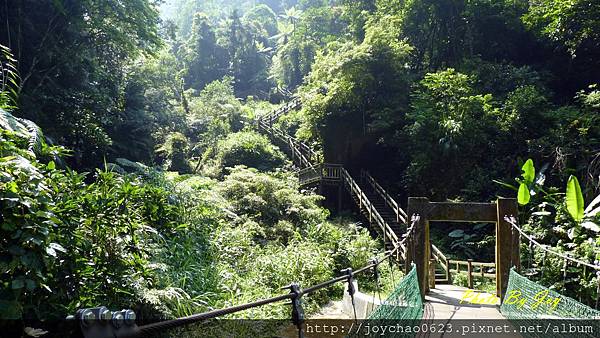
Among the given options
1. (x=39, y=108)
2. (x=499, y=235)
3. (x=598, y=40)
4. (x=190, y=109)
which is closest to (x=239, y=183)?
(x=39, y=108)

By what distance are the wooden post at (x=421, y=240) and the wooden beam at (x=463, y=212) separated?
12 centimetres

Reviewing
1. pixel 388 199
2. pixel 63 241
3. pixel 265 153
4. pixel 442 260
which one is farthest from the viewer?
pixel 265 153

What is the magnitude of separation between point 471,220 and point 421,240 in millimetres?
819

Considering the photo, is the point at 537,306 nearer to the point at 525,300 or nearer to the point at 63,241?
the point at 525,300

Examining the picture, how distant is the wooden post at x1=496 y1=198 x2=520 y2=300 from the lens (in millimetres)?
6043

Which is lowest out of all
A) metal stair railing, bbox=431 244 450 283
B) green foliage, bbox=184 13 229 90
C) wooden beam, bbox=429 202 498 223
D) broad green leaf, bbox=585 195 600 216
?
metal stair railing, bbox=431 244 450 283

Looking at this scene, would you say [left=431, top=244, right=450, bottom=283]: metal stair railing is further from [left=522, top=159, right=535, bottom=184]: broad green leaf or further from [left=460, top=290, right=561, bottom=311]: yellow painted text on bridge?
[left=460, top=290, right=561, bottom=311]: yellow painted text on bridge

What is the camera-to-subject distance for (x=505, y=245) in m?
6.11

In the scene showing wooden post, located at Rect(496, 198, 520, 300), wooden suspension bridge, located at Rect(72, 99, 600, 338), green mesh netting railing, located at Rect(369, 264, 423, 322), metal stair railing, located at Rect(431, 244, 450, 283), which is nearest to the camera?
wooden suspension bridge, located at Rect(72, 99, 600, 338)

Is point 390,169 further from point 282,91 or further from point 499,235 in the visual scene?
point 282,91

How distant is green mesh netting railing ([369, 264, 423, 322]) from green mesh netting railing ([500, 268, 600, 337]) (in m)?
1.13

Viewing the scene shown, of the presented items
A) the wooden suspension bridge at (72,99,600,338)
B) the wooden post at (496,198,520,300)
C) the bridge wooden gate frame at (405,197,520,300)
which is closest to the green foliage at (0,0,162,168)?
the wooden suspension bridge at (72,99,600,338)

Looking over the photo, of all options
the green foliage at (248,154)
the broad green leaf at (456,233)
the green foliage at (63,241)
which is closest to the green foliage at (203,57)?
the green foliage at (248,154)

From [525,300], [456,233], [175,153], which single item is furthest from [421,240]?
[175,153]
